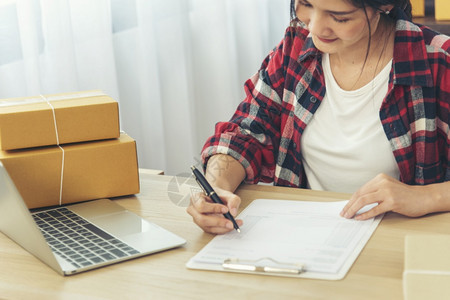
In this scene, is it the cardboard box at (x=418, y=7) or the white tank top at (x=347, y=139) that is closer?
the white tank top at (x=347, y=139)

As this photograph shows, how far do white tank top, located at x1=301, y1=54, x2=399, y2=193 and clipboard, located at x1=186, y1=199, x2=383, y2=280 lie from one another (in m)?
0.27

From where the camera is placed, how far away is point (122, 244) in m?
1.15

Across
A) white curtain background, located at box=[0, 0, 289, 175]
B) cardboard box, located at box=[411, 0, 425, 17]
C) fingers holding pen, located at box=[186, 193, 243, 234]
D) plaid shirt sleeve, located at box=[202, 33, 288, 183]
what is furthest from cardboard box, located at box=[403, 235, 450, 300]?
cardboard box, located at box=[411, 0, 425, 17]

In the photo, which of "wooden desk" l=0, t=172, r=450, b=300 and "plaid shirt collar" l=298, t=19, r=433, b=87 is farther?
"plaid shirt collar" l=298, t=19, r=433, b=87

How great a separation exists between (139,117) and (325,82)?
43.2 inches

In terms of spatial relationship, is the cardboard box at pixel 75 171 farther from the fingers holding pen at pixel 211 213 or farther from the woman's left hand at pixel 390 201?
the woman's left hand at pixel 390 201

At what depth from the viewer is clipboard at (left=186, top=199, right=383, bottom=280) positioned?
102 centimetres

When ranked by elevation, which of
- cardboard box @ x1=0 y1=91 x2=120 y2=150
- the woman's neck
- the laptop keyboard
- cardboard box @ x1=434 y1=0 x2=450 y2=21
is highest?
cardboard box @ x1=434 y1=0 x2=450 y2=21

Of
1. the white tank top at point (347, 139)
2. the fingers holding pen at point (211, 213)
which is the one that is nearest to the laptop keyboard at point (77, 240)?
the fingers holding pen at point (211, 213)

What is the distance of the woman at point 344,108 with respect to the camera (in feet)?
4.63

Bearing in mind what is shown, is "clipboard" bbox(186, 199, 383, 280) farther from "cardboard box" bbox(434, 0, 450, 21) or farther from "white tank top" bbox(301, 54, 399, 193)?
"cardboard box" bbox(434, 0, 450, 21)

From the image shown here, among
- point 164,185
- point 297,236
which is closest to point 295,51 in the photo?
point 164,185

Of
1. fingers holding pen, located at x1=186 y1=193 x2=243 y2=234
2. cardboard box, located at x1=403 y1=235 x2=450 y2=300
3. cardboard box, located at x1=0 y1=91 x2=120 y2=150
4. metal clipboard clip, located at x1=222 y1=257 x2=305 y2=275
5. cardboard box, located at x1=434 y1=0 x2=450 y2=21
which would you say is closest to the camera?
cardboard box, located at x1=403 y1=235 x2=450 y2=300

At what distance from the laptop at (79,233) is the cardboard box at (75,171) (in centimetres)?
3
